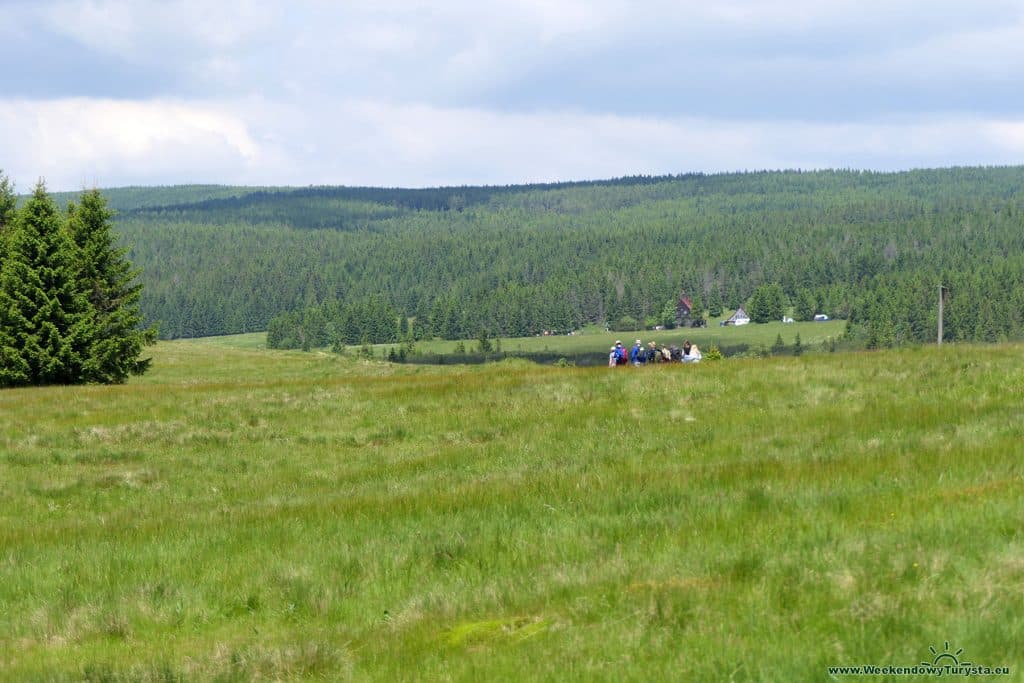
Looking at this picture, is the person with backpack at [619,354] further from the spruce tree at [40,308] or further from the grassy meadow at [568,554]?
the spruce tree at [40,308]

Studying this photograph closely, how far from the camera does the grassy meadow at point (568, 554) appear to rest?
6.68 m

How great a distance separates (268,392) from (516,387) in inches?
332

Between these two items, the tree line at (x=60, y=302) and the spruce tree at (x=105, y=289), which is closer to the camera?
the tree line at (x=60, y=302)

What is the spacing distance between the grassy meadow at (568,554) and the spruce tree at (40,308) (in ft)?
80.5

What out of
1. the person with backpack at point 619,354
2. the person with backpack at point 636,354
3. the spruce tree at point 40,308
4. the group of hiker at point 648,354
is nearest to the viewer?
the person with backpack at point 619,354

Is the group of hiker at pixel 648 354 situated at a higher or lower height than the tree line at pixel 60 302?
lower

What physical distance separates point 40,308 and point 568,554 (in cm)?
4229

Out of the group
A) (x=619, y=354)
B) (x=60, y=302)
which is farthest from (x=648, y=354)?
(x=60, y=302)

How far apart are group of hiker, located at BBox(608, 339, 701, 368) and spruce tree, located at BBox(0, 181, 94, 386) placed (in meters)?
24.0

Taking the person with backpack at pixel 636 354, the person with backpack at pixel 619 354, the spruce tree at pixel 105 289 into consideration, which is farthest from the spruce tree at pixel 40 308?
the person with backpack at pixel 636 354

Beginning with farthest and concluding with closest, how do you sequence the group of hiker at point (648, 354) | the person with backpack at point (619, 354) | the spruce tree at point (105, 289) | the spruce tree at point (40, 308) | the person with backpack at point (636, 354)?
1. the spruce tree at point (105, 289)
2. the spruce tree at point (40, 308)
3. the person with backpack at point (636, 354)
4. the group of hiker at point (648, 354)
5. the person with backpack at point (619, 354)

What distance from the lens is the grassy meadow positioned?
21.9ft

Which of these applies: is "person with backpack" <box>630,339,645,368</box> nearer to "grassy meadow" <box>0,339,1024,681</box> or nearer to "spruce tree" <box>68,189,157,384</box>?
"grassy meadow" <box>0,339,1024,681</box>

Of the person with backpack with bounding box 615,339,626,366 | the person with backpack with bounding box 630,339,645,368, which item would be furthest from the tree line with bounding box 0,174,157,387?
the person with backpack with bounding box 630,339,645,368
